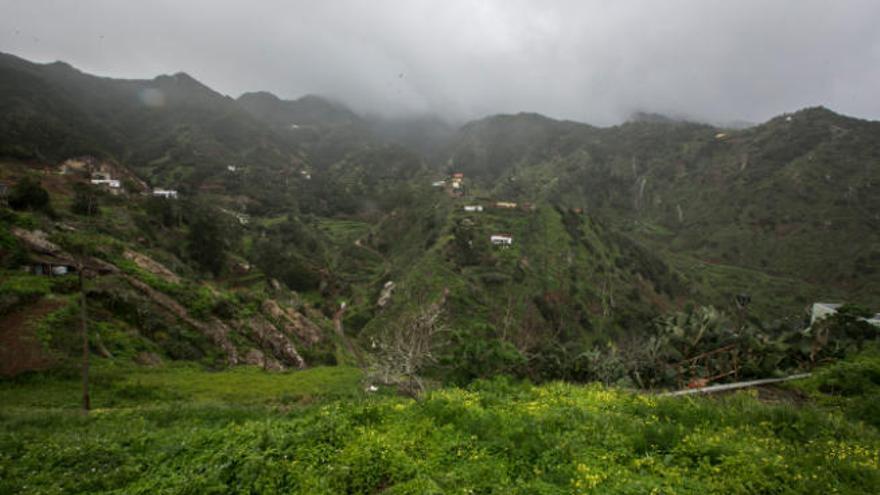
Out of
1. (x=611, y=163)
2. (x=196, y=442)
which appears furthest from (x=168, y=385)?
(x=611, y=163)

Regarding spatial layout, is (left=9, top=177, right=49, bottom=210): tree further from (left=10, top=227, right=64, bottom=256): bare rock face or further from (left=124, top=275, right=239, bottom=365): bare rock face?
(left=124, top=275, right=239, bottom=365): bare rock face

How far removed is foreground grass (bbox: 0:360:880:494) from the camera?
14.5 feet

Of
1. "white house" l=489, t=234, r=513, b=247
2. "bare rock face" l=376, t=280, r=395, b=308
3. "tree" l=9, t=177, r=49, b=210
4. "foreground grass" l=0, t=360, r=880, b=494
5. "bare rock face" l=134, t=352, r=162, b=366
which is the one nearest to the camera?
"foreground grass" l=0, t=360, r=880, b=494

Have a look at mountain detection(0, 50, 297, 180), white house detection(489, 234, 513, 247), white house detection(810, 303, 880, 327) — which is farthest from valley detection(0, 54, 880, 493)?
mountain detection(0, 50, 297, 180)

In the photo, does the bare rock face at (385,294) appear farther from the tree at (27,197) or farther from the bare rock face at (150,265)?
the tree at (27,197)

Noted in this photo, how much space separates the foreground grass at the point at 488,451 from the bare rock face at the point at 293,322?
63.5ft

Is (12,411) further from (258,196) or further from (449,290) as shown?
(258,196)

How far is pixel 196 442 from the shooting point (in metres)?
6.27

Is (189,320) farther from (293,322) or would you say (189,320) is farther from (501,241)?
(501,241)

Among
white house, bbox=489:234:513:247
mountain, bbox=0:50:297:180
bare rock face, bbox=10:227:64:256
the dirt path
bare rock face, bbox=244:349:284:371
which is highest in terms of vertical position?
mountain, bbox=0:50:297:180

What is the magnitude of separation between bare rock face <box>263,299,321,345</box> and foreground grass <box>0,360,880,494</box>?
63.5 feet

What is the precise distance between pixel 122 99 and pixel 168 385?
563ft

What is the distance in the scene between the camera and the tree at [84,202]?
31.5m

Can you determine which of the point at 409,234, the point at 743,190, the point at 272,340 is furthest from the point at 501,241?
the point at 743,190
